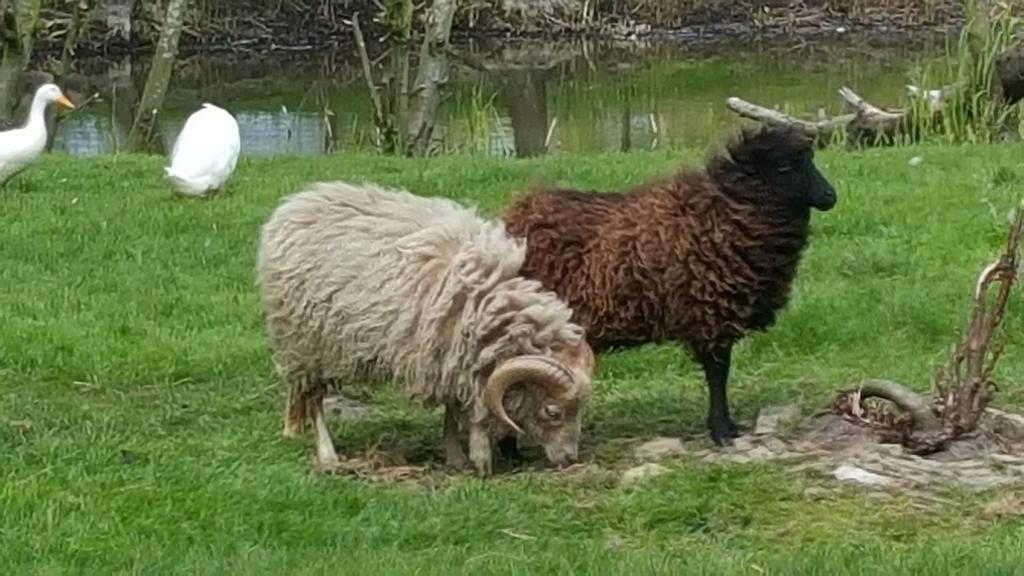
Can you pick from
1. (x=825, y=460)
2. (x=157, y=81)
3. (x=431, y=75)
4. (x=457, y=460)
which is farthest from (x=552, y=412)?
(x=157, y=81)

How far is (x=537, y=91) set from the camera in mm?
28172

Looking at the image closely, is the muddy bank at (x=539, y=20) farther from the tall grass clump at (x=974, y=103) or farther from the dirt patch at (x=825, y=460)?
the dirt patch at (x=825, y=460)

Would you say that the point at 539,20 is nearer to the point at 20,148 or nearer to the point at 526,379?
the point at 20,148

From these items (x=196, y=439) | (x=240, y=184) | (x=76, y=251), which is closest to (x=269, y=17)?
(x=240, y=184)

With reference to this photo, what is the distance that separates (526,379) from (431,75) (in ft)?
40.7

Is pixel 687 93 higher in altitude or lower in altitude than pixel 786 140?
lower

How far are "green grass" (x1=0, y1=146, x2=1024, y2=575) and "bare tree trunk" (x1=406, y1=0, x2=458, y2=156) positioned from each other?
4704 mm

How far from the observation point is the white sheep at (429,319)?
7.45 meters

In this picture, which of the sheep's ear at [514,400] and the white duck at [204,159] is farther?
the white duck at [204,159]

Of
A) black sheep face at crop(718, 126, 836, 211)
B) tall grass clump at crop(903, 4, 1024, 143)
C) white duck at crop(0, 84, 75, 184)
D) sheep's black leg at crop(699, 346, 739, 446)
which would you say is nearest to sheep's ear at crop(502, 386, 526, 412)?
sheep's black leg at crop(699, 346, 739, 446)

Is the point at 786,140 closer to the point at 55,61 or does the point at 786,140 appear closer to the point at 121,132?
the point at 121,132

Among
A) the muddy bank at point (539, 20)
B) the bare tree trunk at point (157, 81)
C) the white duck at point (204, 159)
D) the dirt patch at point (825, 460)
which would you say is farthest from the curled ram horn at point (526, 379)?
the muddy bank at point (539, 20)

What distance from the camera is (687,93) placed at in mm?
27172

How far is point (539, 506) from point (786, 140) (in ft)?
6.44
